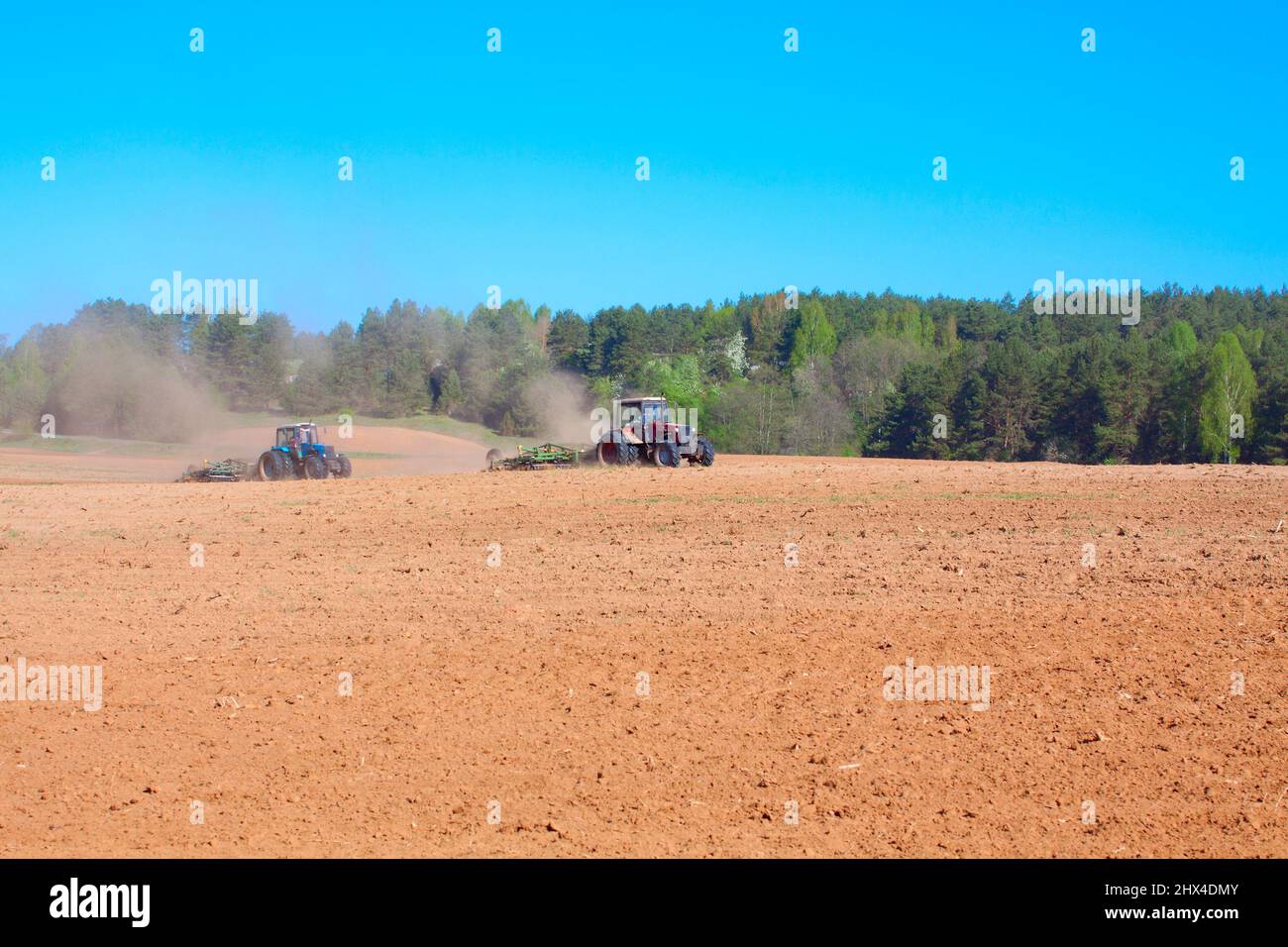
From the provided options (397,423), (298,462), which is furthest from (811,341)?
(298,462)

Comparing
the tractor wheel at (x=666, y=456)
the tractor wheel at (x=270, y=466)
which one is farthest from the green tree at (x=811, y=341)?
the tractor wheel at (x=270, y=466)

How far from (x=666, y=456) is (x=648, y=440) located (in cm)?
81

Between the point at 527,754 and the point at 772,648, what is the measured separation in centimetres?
290

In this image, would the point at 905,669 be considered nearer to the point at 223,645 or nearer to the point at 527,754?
the point at 527,754

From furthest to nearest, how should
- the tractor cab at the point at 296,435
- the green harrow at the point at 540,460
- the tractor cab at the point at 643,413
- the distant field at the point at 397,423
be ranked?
1. the distant field at the point at 397,423
2. the tractor cab at the point at 296,435
3. the tractor cab at the point at 643,413
4. the green harrow at the point at 540,460

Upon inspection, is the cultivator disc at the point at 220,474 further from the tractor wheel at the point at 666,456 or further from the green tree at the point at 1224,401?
the green tree at the point at 1224,401

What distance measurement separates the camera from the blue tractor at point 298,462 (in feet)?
102

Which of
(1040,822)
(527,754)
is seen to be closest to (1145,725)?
(1040,822)

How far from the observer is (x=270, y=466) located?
3145 cm

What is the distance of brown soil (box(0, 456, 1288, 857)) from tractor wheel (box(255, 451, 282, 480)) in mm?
15042

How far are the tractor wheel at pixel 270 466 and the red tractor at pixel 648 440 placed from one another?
9.46 metres

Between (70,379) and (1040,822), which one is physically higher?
(70,379)

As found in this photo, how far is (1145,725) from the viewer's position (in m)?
7.86
